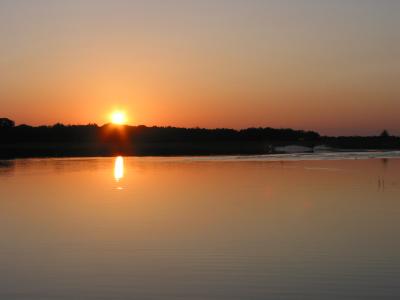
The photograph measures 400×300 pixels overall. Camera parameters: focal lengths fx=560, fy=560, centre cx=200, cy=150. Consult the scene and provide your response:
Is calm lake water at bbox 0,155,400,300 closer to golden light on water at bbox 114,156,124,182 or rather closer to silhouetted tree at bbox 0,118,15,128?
golden light on water at bbox 114,156,124,182

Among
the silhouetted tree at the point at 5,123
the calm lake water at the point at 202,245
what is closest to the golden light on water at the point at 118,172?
the calm lake water at the point at 202,245

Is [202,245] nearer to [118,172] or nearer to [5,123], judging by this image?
[118,172]

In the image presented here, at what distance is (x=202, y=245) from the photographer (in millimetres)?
16234

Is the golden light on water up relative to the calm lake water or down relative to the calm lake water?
up

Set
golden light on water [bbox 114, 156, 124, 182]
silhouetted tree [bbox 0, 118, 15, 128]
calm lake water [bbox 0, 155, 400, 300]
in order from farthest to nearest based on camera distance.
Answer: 1. silhouetted tree [bbox 0, 118, 15, 128]
2. golden light on water [bbox 114, 156, 124, 182]
3. calm lake water [bbox 0, 155, 400, 300]

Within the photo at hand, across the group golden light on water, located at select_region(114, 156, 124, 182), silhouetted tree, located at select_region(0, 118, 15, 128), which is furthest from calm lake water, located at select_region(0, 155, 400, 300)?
silhouetted tree, located at select_region(0, 118, 15, 128)

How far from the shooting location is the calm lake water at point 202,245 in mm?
A: 12086

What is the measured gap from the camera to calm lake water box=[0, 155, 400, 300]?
12.1 meters

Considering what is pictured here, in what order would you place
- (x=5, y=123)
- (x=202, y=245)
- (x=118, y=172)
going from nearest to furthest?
1. (x=202, y=245)
2. (x=118, y=172)
3. (x=5, y=123)

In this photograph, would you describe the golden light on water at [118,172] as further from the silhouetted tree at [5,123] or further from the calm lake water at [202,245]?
the silhouetted tree at [5,123]

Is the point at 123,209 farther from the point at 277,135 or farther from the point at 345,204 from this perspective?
the point at 277,135

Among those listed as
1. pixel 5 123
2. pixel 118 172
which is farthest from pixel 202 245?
pixel 5 123

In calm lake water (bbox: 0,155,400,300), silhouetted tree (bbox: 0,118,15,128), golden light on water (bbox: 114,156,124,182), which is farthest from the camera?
silhouetted tree (bbox: 0,118,15,128)

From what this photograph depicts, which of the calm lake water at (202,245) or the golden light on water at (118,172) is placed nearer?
the calm lake water at (202,245)
